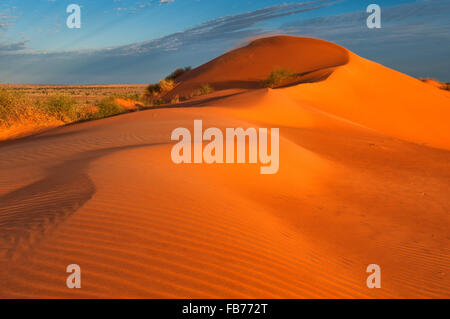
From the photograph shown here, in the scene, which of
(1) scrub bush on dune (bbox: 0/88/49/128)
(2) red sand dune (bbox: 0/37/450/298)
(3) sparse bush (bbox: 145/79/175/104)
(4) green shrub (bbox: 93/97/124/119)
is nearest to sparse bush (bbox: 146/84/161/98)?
(3) sparse bush (bbox: 145/79/175/104)

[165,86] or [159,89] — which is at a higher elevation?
[165,86]

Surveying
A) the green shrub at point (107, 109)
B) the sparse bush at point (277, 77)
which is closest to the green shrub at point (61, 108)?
the green shrub at point (107, 109)

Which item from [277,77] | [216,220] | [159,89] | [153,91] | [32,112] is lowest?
[216,220]

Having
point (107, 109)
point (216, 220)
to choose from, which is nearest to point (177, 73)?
point (107, 109)

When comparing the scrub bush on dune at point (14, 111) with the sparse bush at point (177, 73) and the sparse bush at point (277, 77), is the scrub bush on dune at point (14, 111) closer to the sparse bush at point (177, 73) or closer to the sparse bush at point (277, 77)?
the sparse bush at point (277, 77)

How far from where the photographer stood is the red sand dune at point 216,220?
321 centimetres

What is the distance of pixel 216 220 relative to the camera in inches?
170

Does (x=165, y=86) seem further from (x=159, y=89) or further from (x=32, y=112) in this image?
(x=32, y=112)

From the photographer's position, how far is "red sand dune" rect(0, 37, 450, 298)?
3207 mm

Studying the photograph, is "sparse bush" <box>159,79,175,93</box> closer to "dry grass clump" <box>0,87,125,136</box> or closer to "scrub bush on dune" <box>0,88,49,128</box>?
"dry grass clump" <box>0,87,125,136</box>

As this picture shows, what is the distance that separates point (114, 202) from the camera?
14.5ft

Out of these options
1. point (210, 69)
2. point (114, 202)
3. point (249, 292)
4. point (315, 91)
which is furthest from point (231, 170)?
point (210, 69)
